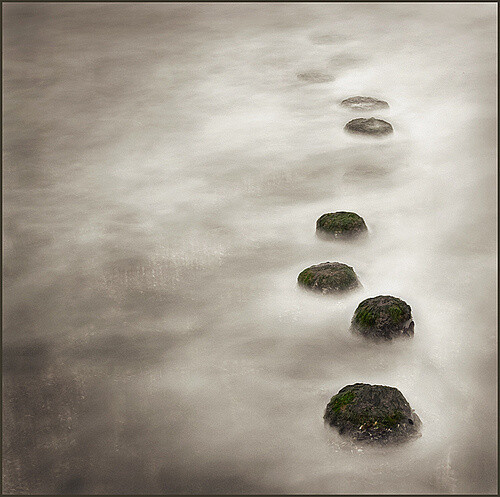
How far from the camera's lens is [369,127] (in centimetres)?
741

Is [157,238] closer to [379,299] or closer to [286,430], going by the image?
[379,299]

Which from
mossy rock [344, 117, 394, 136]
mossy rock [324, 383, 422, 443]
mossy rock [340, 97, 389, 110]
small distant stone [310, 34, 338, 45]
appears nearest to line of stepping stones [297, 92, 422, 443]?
mossy rock [324, 383, 422, 443]

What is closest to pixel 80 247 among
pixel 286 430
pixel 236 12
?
pixel 286 430

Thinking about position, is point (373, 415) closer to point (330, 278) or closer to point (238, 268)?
point (330, 278)

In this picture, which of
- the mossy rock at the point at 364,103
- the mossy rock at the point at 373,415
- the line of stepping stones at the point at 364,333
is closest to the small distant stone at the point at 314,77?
the mossy rock at the point at 364,103

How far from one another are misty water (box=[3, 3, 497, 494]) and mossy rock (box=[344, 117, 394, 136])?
182 mm

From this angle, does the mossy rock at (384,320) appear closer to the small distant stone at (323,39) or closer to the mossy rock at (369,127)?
the mossy rock at (369,127)

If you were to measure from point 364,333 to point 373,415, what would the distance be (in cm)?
86

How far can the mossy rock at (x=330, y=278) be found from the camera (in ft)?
14.7

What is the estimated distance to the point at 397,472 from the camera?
3.03 m

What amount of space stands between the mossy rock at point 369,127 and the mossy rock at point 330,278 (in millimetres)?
3108

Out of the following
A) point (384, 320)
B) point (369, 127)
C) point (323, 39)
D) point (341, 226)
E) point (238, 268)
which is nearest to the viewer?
point (384, 320)

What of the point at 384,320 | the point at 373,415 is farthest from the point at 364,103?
the point at 373,415

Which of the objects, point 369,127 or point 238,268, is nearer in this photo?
point 238,268
